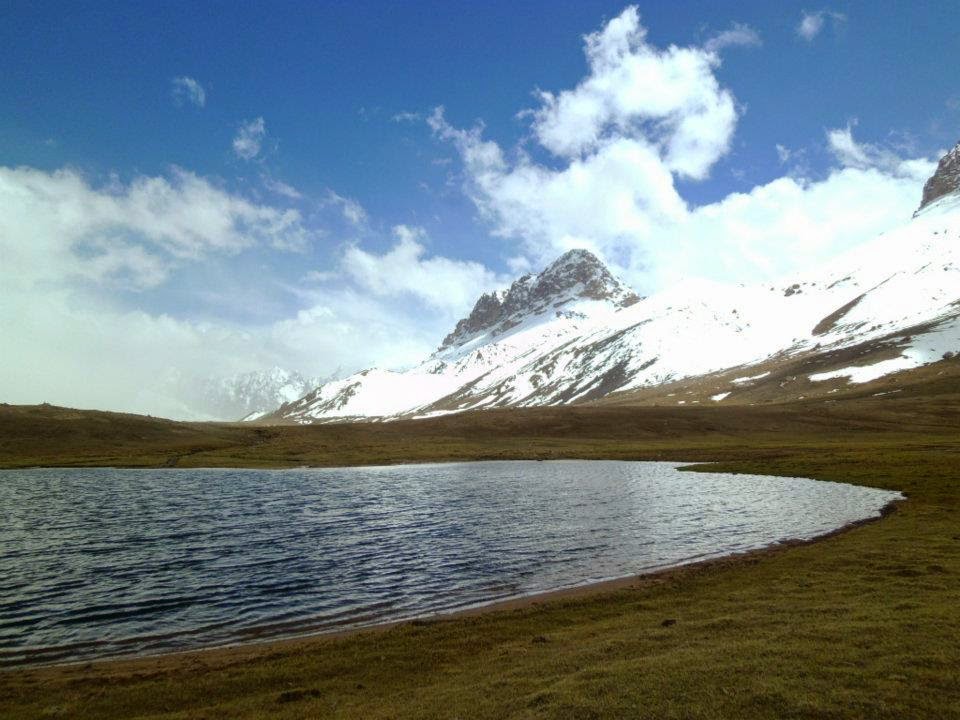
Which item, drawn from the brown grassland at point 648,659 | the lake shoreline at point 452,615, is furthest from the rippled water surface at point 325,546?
the brown grassland at point 648,659

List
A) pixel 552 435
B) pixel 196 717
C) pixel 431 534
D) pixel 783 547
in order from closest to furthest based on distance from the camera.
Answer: pixel 196 717, pixel 783 547, pixel 431 534, pixel 552 435

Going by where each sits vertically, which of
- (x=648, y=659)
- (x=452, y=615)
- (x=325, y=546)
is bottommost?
(x=452, y=615)

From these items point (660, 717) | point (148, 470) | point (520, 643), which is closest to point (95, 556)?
point (520, 643)

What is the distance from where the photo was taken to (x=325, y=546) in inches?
1547

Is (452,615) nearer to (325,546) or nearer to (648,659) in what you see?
(648,659)

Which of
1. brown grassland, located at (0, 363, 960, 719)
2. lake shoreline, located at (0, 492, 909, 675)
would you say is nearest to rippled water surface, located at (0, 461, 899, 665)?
lake shoreline, located at (0, 492, 909, 675)

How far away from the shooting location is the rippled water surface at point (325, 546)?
82.3 ft

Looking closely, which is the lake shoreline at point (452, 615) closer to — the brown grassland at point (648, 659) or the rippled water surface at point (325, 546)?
the brown grassland at point (648, 659)

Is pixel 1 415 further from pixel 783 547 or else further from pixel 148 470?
pixel 783 547

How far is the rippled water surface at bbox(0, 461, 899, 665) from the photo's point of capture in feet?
82.3

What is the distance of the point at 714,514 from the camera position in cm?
4862

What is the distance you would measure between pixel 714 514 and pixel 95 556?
44.2 metres

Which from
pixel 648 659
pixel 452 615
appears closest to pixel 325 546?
pixel 452 615

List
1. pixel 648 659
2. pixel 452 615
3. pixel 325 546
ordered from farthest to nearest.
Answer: pixel 325 546 < pixel 452 615 < pixel 648 659
